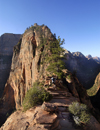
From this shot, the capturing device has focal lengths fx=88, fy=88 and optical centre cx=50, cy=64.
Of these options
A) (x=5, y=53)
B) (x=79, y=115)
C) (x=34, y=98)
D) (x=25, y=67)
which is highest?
(x=5, y=53)

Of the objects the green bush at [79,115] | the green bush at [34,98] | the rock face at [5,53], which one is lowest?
the green bush at [79,115]

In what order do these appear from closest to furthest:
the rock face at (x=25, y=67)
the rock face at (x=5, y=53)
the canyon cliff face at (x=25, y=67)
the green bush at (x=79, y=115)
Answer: the green bush at (x=79, y=115) < the canyon cliff face at (x=25, y=67) < the rock face at (x=25, y=67) < the rock face at (x=5, y=53)

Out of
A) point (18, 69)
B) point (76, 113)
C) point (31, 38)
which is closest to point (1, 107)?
point (18, 69)

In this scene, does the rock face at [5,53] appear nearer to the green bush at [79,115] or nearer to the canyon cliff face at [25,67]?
the canyon cliff face at [25,67]

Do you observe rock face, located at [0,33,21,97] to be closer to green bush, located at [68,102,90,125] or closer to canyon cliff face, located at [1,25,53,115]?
canyon cliff face, located at [1,25,53,115]

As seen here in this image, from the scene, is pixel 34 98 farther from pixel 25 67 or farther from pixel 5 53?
pixel 5 53

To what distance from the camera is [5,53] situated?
6662cm

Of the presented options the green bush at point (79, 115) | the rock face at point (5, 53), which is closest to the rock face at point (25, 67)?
the green bush at point (79, 115)

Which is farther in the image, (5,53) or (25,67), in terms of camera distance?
(5,53)

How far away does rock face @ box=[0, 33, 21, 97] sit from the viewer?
59.4m

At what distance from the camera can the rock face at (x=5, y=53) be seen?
2340 inches

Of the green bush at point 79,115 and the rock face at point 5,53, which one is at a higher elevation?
the rock face at point 5,53

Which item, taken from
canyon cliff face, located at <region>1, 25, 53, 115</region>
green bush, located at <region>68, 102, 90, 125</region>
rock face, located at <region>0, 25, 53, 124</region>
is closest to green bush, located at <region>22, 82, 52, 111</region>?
green bush, located at <region>68, 102, 90, 125</region>

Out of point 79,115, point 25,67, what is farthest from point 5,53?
point 79,115
